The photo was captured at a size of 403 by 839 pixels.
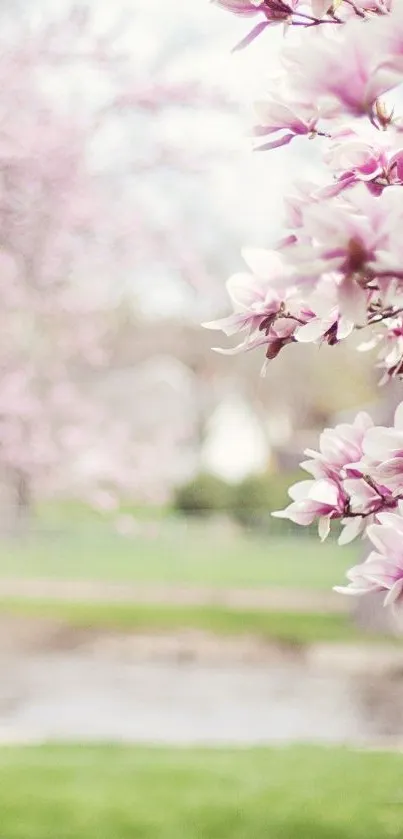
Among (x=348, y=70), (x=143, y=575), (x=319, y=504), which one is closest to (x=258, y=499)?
(x=143, y=575)

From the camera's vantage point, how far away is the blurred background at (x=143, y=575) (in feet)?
8.04

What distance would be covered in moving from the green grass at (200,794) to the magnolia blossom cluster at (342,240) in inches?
51.0

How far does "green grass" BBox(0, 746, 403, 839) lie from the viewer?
2.17 metres

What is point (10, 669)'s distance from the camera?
19.4 ft

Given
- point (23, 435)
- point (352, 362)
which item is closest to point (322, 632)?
point (23, 435)

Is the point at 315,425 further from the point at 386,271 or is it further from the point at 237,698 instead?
the point at 386,271

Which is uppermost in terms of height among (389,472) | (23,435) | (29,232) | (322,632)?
(389,472)

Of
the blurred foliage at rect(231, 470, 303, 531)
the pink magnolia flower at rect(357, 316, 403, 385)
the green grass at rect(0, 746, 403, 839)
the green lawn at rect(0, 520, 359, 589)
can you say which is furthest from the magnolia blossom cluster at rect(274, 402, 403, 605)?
the blurred foliage at rect(231, 470, 303, 531)

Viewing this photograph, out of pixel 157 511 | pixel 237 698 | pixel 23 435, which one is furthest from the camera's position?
pixel 157 511

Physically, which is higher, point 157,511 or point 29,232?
point 29,232

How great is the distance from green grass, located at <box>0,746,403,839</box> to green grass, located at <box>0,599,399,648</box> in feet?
11.2

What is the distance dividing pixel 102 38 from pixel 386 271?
10.7 feet

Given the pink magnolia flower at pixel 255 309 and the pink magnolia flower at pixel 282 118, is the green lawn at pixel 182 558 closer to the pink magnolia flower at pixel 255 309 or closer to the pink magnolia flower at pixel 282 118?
the pink magnolia flower at pixel 255 309

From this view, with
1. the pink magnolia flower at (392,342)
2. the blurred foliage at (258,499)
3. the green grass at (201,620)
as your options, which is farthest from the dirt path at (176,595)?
the pink magnolia flower at (392,342)
